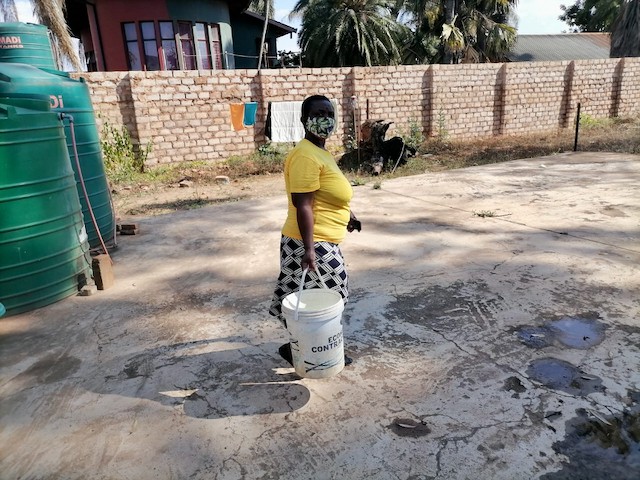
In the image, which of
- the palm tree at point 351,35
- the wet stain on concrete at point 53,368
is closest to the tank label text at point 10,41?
the wet stain on concrete at point 53,368

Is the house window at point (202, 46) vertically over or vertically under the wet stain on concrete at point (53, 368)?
over

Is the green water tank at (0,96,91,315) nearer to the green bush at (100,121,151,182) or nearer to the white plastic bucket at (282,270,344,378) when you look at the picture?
the white plastic bucket at (282,270,344,378)

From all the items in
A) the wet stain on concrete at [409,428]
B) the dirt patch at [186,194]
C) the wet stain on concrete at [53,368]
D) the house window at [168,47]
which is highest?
the house window at [168,47]

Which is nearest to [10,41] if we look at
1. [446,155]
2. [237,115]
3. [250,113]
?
[237,115]

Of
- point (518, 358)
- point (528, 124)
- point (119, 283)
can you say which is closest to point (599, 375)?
point (518, 358)

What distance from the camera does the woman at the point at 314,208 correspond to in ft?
6.88

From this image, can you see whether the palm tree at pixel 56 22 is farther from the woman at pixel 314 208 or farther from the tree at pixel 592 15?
the tree at pixel 592 15

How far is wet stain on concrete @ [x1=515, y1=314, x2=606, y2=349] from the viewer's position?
2631 mm

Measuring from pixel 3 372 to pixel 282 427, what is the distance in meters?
1.76

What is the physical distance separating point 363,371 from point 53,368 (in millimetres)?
1790

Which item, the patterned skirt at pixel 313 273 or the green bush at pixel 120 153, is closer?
the patterned skirt at pixel 313 273

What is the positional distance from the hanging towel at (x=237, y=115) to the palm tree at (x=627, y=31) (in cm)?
1612

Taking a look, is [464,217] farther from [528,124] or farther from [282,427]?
[528,124]

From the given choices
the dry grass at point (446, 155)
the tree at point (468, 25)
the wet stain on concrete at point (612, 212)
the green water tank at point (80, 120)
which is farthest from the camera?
the tree at point (468, 25)
